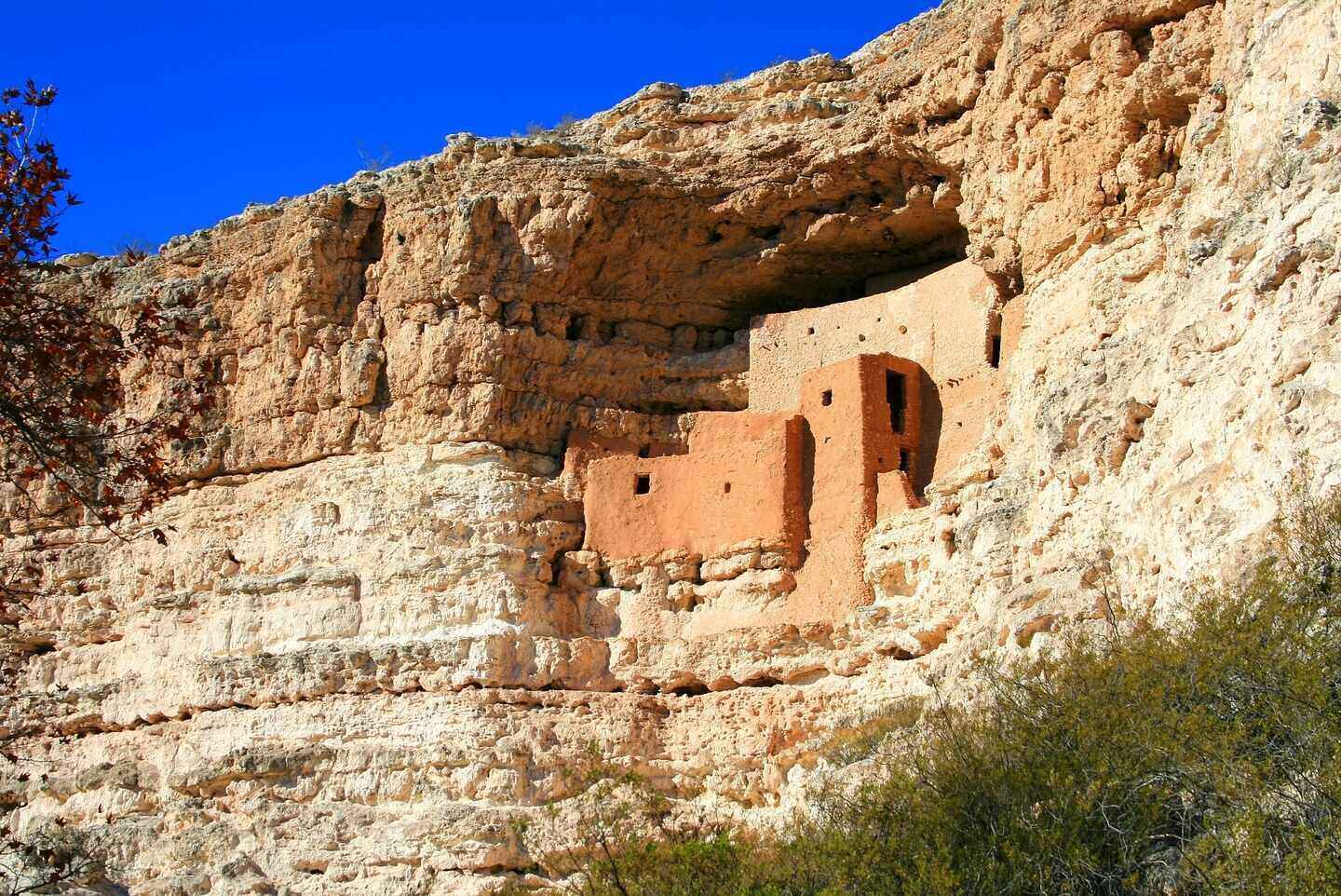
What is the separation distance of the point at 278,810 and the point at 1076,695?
1185 cm

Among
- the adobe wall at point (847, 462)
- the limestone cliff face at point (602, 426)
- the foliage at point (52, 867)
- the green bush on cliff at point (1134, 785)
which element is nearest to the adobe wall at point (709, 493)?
the adobe wall at point (847, 462)

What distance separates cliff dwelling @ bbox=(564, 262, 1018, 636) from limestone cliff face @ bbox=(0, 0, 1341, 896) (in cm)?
30

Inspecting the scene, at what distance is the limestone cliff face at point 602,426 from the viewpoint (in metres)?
16.6

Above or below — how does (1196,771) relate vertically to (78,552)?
below

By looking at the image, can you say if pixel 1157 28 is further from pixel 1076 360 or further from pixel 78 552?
pixel 78 552

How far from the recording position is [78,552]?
84.8ft

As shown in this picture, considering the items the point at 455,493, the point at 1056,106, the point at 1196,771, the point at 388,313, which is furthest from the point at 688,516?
the point at 1196,771

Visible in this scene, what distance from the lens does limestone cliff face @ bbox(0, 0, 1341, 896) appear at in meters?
16.6

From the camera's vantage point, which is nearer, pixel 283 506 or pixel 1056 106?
pixel 1056 106

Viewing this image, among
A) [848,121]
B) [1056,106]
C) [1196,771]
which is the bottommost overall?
[1196,771]

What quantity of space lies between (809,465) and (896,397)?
4.35 ft

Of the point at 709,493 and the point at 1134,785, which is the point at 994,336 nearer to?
the point at 709,493

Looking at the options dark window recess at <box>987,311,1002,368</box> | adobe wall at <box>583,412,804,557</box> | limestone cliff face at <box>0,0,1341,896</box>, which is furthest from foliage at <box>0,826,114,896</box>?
dark window recess at <box>987,311,1002,368</box>

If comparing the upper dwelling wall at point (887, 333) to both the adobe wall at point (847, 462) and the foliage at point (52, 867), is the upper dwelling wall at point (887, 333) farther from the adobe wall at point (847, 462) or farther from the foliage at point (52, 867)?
the foliage at point (52, 867)
